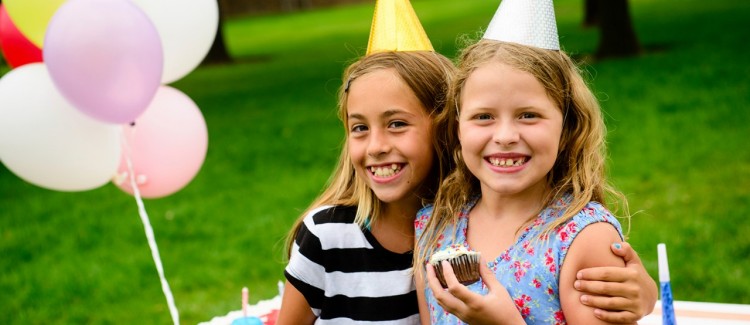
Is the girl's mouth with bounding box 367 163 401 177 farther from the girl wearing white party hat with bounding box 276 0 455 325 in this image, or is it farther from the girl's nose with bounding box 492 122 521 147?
the girl's nose with bounding box 492 122 521 147

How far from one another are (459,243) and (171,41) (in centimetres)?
159

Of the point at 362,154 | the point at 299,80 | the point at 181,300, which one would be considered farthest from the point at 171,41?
the point at 299,80

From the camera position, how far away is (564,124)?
2.54 m

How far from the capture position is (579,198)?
2439 millimetres

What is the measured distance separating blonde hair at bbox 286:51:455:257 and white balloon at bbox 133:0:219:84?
3.08 ft

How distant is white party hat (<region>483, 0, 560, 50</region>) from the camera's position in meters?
2.50

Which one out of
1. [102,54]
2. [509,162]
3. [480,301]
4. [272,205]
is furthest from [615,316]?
[272,205]

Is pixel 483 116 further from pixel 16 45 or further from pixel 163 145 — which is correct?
pixel 16 45

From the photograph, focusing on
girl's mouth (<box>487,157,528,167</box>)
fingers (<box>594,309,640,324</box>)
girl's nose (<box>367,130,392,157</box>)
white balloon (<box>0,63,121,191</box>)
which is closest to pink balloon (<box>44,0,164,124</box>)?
white balloon (<box>0,63,121,191</box>)

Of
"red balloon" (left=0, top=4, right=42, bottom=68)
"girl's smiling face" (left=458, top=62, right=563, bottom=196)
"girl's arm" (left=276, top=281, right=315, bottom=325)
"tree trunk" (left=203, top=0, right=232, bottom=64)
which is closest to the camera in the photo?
"girl's smiling face" (left=458, top=62, right=563, bottom=196)

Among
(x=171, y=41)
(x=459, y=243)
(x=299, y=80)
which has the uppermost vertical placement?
(x=171, y=41)

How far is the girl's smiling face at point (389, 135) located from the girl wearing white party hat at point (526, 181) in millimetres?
125

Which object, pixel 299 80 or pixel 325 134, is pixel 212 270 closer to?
pixel 325 134

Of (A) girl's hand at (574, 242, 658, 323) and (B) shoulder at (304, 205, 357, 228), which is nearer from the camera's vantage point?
(A) girl's hand at (574, 242, 658, 323)
